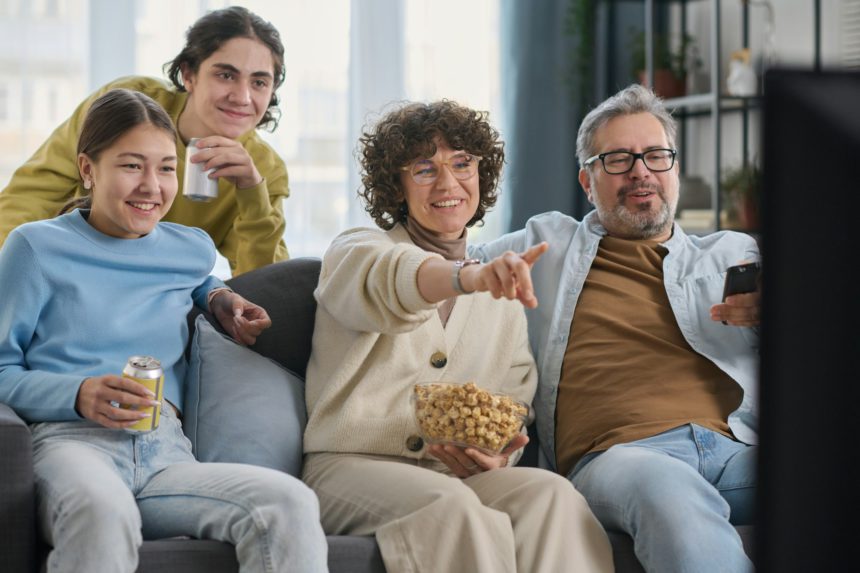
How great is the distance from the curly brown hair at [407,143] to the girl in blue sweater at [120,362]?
0.34m

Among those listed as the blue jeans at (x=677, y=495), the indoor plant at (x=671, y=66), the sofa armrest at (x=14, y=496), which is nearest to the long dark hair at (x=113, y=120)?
the sofa armrest at (x=14, y=496)

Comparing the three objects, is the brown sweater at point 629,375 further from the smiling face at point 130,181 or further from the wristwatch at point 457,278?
the smiling face at point 130,181

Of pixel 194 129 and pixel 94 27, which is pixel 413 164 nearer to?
pixel 194 129

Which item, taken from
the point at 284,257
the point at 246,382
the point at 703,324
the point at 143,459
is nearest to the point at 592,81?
the point at 284,257

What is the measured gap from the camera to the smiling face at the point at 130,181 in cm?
180

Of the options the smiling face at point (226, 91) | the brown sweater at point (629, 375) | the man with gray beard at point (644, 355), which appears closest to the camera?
the man with gray beard at point (644, 355)

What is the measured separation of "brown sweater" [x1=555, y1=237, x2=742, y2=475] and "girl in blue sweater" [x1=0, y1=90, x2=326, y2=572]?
2.06ft

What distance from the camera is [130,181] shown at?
180cm

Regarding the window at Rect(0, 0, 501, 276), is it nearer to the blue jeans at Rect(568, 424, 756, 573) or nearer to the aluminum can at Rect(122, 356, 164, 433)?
the blue jeans at Rect(568, 424, 756, 573)

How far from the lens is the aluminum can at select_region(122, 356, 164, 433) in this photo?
1548 mm

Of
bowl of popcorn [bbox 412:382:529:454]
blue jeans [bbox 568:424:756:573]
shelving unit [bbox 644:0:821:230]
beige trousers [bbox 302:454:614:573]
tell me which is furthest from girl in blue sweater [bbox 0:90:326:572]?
shelving unit [bbox 644:0:821:230]

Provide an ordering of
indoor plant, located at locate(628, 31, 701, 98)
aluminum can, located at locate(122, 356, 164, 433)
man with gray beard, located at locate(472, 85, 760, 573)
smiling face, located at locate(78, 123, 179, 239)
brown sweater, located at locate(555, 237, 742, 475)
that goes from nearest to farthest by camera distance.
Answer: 1. aluminum can, located at locate(122, 356, 164, 433)
2. man with gray beard, located at locate(472, 85, 760, 573)
3. smiling face, located at locate(78, 123, 179, 239)
4. brown sweater, located at locate(555, 237, 742, 475)
5. indoor plant, located at locate(628, 31, 701, 98)

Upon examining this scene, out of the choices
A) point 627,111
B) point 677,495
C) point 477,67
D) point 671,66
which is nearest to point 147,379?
point 677,495

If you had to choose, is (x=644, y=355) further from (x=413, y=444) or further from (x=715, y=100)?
(x=715, y=100)
